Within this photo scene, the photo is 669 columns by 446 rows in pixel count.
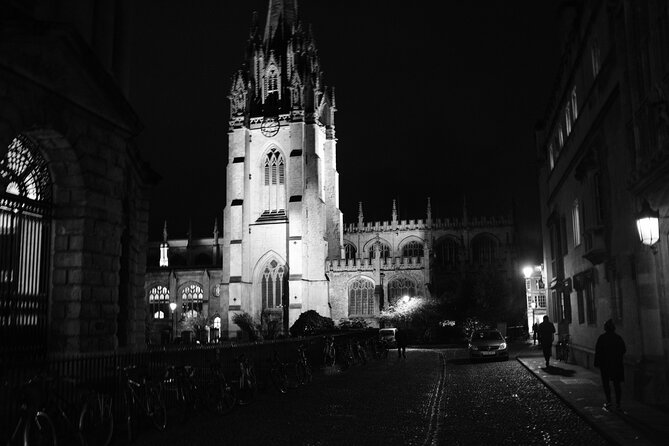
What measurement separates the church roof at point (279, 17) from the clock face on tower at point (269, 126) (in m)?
9.50

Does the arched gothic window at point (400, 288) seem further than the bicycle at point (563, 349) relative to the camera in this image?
Yes

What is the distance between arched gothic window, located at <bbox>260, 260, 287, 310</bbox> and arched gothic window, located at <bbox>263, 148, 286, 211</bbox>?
17.9ft

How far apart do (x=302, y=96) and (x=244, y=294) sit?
1895cm

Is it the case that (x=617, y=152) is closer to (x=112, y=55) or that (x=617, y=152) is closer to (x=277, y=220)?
(x=112, y=55)

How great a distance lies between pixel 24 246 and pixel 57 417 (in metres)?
3.67

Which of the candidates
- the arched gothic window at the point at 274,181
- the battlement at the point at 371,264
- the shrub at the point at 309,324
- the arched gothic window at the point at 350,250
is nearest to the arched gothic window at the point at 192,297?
the arched gothic window at the point at 274,181

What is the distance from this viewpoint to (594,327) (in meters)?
19.8

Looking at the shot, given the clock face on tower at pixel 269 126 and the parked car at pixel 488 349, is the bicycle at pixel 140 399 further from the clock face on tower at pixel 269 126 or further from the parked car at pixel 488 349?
the clock face on tower at pixel 269 126

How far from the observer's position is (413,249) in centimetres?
7181

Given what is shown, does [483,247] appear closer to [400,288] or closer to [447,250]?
[447,250]

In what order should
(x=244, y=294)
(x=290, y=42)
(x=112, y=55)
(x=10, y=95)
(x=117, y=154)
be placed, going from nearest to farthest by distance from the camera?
(x=10, y=95)
(x=117, y=154)
(x=112, y=55)
(x=244, y=294)
(x=290, y=42)

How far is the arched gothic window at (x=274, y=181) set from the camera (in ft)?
207

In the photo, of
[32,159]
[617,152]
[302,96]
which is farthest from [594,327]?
[302,96]

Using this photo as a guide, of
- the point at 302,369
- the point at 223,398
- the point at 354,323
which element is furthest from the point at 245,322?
the point at 223,398
